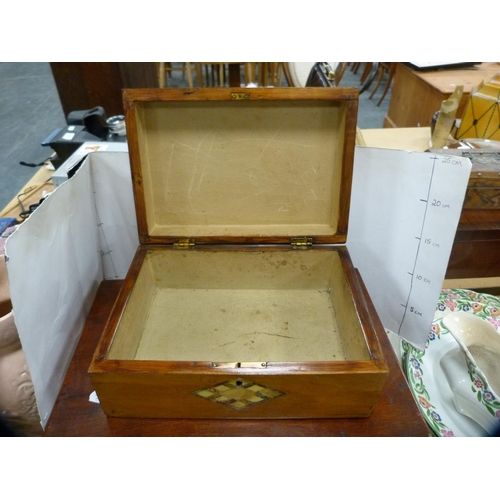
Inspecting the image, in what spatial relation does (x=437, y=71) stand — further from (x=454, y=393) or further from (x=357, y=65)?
(x=357, y=65)

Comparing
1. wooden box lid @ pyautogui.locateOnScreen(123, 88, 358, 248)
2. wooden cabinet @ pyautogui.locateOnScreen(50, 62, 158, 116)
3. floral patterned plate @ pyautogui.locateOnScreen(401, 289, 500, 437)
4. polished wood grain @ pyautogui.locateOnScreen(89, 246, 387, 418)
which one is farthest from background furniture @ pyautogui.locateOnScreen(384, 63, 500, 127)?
polished wood grain @ pyautogui.locateOnScreen(89, 246, 387, 418)

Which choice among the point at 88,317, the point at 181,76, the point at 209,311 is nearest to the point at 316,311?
the point at 209,311

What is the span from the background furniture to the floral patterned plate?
4.13ft

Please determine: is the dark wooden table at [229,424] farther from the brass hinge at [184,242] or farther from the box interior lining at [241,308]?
the brass hinge at [184,242]

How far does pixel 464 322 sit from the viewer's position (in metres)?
0.80

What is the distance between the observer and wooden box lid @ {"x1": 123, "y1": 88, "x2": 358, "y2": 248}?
802 millimetres

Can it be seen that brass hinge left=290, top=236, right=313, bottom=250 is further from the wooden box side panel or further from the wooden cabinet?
the wooden cabinet

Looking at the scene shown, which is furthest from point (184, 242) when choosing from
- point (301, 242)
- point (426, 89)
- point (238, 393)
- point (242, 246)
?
point (426, 89)

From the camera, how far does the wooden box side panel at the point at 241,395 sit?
62cm

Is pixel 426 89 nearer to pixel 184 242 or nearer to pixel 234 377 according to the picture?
pixel 184 242

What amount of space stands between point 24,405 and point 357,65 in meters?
5.04

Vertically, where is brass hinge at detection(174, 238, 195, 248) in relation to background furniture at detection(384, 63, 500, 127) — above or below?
below

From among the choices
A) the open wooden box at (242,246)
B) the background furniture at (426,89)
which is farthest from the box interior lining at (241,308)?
the background furniture at (426,89)

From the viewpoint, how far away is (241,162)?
896 mm
